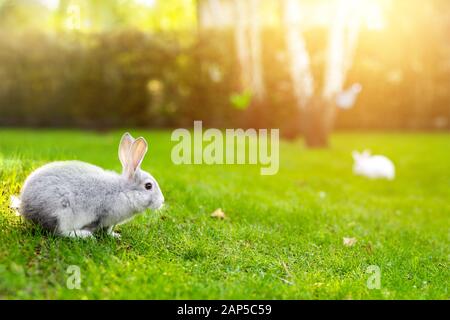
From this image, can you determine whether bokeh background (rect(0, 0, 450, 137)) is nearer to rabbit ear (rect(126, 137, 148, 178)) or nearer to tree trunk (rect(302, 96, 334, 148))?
tree trunk (rect(302, 96, 334, 148))

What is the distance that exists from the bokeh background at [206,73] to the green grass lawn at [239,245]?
6.89 metres

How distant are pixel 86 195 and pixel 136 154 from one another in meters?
0.46

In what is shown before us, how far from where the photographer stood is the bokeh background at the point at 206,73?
48.4ft

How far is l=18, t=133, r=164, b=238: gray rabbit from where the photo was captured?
403 cm

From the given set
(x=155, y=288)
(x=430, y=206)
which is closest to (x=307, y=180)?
(x=430, y=206)

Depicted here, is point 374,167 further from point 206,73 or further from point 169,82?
point 169,82

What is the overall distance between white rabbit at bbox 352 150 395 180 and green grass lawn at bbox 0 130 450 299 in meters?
0.78

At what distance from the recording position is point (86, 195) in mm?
4133

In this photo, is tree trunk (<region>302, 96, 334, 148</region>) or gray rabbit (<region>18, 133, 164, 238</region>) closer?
gray rabbit (<region>18, 133, 164, 238</region>)

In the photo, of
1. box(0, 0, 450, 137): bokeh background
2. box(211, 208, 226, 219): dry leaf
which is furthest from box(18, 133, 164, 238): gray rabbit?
box(0, 0, 450, 137): bokeh background

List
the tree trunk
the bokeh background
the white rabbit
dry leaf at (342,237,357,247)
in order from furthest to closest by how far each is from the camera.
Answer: the bokeh background
the tree trunk
the white rabbit
dry leaf at (342,237,357,247)

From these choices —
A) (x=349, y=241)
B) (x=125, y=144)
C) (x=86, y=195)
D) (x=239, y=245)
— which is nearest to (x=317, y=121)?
(x=349, y=241)
